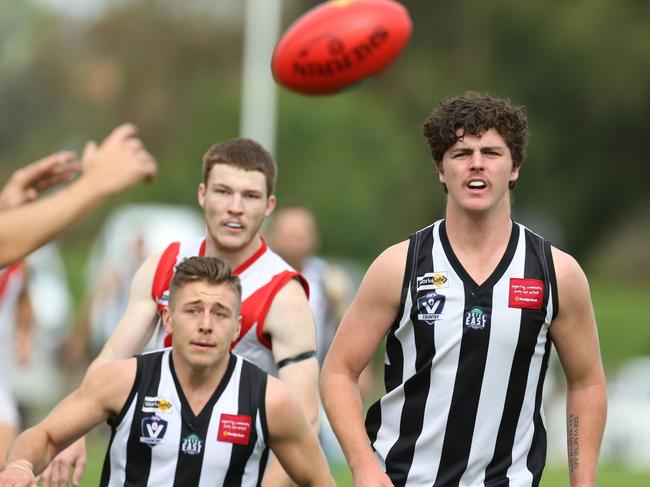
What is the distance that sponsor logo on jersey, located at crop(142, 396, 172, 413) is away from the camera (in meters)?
5.84

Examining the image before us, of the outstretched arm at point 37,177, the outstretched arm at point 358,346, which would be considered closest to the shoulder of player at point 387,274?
the outstretched arm at point 358,346

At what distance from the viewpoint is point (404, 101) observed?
40.4 m

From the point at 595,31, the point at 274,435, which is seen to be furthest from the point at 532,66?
the point at 274,435

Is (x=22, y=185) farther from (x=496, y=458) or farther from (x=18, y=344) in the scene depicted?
(x=18, y=344)

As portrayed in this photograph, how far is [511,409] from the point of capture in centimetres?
557

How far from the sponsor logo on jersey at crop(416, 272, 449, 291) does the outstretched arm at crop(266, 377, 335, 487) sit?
72 cm

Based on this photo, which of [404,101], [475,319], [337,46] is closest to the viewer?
[475,319]

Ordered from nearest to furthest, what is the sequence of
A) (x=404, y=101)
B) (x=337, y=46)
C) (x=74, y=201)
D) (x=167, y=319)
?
1. (x=74, y=201)
2. (x=167, y=319)
3. (x=337, y=46)
4. (x=404, y=101)

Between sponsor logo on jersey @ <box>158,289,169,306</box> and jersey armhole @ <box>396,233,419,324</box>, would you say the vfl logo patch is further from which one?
sponsor logo on jersey @ <box>158,289,169,306</box>

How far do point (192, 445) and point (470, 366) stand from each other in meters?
1.16

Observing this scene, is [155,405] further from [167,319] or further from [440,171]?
[440,171]

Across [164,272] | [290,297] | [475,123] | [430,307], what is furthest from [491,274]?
[164,272]

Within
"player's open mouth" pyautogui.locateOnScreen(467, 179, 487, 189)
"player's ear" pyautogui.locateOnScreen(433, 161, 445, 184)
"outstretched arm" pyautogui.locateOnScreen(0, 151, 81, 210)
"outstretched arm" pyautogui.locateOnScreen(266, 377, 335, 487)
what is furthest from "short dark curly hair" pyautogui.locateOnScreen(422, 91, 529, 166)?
"outstretched arm" pyautogui.locateOnScreen(0, 151, 81, 210)

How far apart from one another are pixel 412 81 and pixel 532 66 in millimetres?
3359
